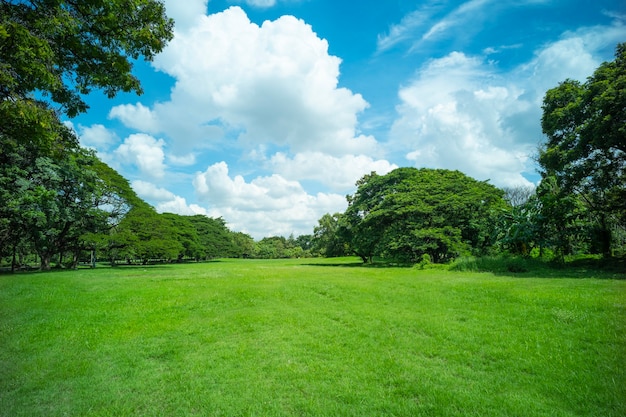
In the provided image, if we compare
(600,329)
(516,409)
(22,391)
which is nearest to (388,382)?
(516,409)

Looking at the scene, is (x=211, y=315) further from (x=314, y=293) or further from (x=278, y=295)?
(x=314, y=293)

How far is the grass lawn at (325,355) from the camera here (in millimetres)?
4977

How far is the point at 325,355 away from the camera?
6879 millimetres

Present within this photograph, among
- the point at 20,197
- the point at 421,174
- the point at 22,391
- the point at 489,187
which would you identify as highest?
the point at 421,174

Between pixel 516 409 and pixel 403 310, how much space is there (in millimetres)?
5702

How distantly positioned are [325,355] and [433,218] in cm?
2551

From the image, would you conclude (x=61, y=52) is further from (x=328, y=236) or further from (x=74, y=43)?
(x=328, y=236)

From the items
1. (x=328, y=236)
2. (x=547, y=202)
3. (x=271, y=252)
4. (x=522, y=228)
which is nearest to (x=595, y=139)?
(x=547, y=202)

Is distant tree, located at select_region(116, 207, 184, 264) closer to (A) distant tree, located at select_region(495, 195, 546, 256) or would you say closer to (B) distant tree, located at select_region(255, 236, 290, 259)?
(A) distant tree, located at select_region(495, 195, 546, 256)

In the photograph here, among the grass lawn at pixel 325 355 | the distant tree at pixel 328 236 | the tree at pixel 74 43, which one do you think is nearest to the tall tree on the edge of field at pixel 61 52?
the tree at pixel 74 43

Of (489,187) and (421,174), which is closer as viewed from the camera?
(489,187)

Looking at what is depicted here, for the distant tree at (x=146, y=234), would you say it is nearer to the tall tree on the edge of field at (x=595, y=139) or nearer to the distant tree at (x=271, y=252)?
the tall tree on the edge of field at (x=595, y=139)

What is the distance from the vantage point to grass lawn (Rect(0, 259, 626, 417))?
4977 mm

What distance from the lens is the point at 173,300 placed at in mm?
12289
